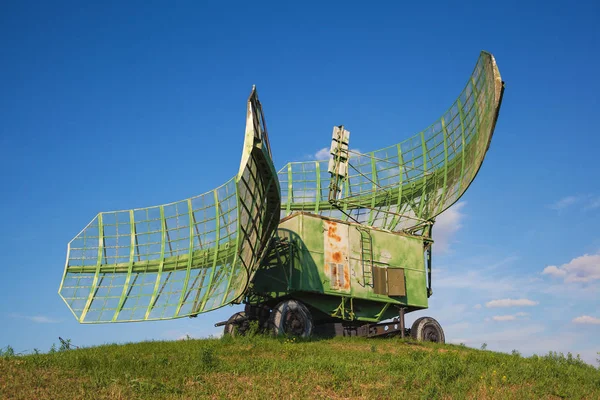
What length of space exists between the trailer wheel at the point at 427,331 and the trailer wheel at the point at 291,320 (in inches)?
275

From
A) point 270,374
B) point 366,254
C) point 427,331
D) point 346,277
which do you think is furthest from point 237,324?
point 270,374

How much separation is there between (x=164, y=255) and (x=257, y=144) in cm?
1106

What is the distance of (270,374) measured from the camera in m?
19.1

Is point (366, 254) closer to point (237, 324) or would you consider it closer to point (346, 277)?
point (346, 277)

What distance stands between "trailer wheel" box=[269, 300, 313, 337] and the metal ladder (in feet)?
13.8

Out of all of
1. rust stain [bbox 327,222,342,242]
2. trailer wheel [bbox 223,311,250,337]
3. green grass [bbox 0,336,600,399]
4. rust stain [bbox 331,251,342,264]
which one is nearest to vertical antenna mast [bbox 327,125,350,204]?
rust stain [bbox 327,222,342,242]

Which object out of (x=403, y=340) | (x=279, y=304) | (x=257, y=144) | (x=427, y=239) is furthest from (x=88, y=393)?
(x=427, y=239)

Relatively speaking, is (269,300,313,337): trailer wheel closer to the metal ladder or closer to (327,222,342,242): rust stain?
(327,222,342,242): rust stain

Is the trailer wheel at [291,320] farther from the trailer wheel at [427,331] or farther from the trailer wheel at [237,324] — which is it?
the trailer wheel at [427,331]

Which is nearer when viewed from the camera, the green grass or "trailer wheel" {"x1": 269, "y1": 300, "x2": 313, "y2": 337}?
the green grass

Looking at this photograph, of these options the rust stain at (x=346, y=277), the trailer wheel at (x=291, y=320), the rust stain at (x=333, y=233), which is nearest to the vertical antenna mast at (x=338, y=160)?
the rust stain at (x=333, y=233)

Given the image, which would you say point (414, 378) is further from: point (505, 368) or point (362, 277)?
point (362, 277)

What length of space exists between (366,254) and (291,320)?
581 centimetres

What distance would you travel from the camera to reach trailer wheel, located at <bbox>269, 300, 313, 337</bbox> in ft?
90.0
